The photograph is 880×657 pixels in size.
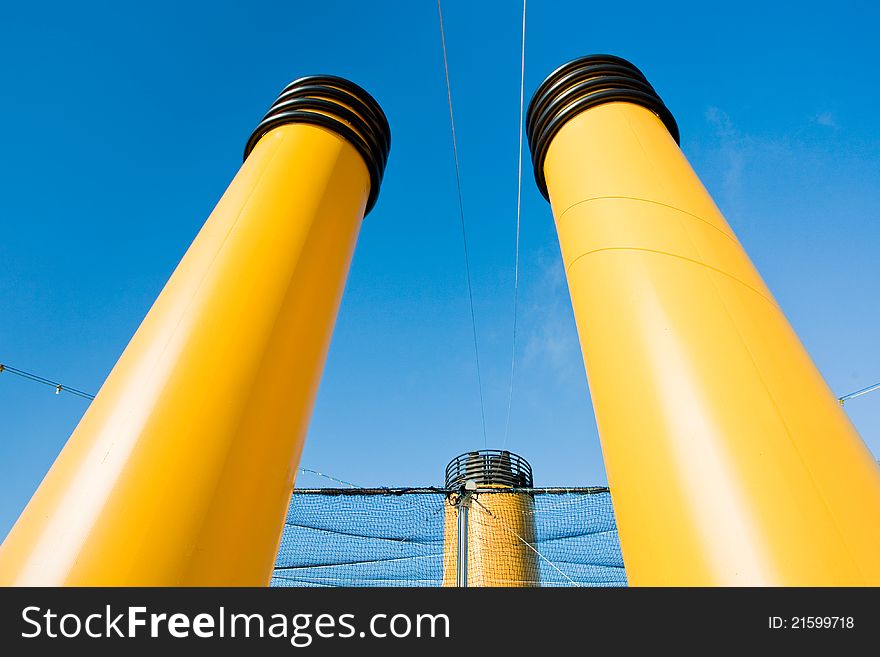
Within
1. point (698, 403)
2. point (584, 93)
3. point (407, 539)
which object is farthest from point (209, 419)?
point (407, 539)

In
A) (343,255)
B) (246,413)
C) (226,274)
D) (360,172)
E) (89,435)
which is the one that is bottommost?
(89,435)

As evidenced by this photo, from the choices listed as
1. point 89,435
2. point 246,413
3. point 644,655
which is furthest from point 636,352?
point 89,435

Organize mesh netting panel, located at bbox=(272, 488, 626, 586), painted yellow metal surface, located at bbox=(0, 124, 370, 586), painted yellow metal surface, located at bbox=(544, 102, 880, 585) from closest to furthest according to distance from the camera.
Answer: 1. painted yellow metal surface, located at bbox=(544, 102, 880, 585)
2. painted yellow metal surface, located at bbox=(0, 124, 370, 586)
3. mesh netting panel, located at bbox=(272, 488, 626, 586)

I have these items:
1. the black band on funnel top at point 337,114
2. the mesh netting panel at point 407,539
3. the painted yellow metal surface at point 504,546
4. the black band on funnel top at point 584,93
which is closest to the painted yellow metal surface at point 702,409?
the black band on funnel top at point 584,93

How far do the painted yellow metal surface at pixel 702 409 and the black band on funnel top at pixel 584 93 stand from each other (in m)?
0.68

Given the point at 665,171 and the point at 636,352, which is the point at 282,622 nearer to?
the point at 636,352

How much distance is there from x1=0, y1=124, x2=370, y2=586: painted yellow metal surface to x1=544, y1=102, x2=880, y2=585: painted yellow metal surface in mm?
1012

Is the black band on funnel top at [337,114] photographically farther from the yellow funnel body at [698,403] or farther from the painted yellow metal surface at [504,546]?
A: the painted yellow metal surface at [504,546]

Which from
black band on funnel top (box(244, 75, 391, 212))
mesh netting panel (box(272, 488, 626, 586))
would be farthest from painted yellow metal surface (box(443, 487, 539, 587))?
black band on funnel top (box(244, 75, 391, 212))

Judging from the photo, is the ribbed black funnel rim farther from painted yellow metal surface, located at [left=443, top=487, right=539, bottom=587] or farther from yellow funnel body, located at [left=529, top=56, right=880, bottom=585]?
yellow funnel body, located at [left=529, top=56, right=880, bottom=585]

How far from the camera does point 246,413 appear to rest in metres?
1.58

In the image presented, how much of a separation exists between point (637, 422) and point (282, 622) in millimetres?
1003

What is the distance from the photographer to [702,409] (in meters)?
1.35

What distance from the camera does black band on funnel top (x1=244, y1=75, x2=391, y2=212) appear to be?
2.79 metres
